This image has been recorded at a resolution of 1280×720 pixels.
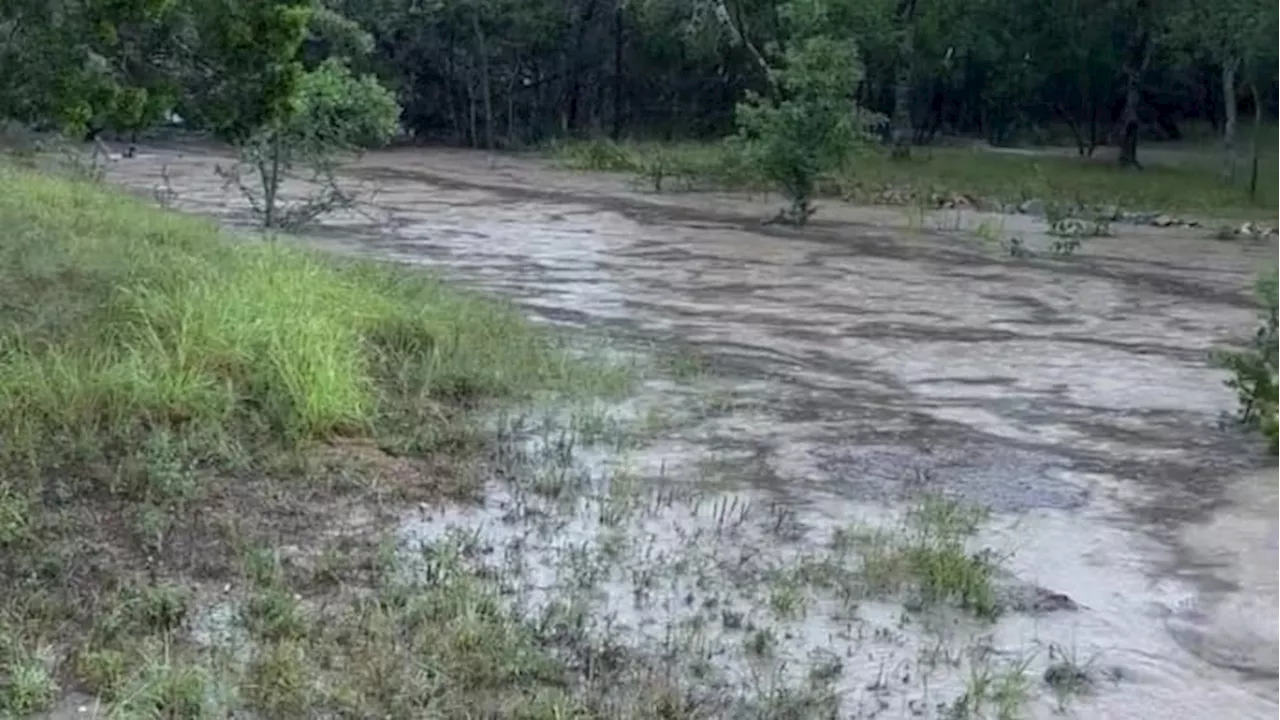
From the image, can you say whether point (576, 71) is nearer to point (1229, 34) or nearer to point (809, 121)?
point (1229, 34)

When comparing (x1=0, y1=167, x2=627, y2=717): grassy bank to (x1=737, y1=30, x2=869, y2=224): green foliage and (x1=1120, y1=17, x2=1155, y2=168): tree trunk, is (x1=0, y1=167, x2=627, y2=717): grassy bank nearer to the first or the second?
(x1=737, y1=30, x2=869, y2=224): green foliage

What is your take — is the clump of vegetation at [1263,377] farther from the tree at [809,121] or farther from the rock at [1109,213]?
the rock at [1109,213]

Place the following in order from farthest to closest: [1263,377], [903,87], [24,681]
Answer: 1. [903,87]
2. [1263,377]
3. [24,681]

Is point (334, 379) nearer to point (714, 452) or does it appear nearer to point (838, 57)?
point (714, 452)

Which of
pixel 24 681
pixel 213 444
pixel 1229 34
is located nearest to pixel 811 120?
pixel 1229 34

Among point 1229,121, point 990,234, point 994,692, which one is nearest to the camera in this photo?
point 994,692

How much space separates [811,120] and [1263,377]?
12.9 metres

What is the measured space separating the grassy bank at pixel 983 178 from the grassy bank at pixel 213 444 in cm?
1487

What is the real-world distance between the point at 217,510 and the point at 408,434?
161 cm

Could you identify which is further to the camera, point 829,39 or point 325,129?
point 829,39

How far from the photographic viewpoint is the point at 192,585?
5980 mm

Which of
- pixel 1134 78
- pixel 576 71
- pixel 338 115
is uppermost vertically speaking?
pixel 1134 78

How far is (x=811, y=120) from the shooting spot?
22.1 meters

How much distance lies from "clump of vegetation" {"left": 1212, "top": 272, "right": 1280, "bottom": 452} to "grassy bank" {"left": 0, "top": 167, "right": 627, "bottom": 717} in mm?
3640
